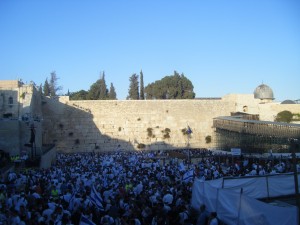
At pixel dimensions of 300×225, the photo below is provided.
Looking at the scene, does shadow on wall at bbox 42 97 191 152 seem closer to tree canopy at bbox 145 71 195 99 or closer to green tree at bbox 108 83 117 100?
green tree at bbox 108 83 117 100

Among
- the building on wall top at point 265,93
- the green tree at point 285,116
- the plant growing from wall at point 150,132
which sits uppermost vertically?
the building on wall top at point 265,93

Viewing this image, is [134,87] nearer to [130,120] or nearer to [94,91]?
[94,91]

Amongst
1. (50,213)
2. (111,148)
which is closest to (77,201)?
(50,213)

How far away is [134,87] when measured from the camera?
47875 millimetres

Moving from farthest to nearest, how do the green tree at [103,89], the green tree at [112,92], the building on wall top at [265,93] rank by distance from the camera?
the green tree at [112,92] < the building on wall top at [265,93] < the green tree at [103,89]

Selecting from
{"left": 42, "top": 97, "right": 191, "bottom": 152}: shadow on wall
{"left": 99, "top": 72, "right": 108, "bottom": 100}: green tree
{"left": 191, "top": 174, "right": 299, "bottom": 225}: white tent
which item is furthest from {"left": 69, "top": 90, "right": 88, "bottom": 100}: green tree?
{"left": 191, "top": 174, "right": 299, "bottom": 225}: white tent

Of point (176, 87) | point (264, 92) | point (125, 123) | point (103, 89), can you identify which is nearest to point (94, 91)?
point (103, 89)

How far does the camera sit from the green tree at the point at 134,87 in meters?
47.1

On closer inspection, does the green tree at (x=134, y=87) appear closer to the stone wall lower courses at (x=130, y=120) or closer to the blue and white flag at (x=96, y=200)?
the stone wall lower courses at (x=130, y=120)

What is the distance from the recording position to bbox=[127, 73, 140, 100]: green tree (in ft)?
155

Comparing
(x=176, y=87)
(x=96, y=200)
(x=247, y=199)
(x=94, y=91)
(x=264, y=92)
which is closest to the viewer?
(x=247, y=199)

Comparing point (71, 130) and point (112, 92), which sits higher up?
point (112, 92)

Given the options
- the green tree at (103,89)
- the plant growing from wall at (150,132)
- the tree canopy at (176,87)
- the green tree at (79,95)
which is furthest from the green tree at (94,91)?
the plant growing from wall at (150,132)

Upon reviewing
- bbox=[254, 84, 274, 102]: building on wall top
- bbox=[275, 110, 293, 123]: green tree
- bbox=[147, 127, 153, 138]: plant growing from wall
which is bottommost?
bbox=[147, 127, 153, 138]: plant growing from wall
